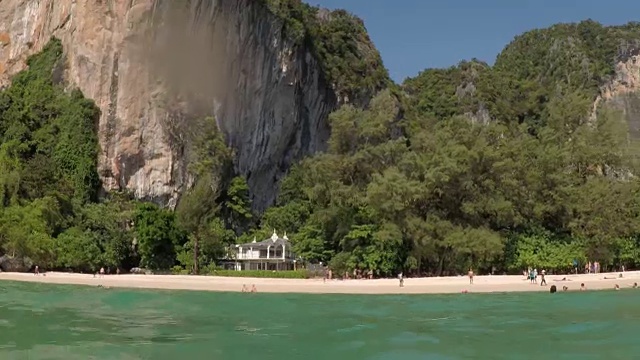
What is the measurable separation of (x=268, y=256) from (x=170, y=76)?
58.6ft

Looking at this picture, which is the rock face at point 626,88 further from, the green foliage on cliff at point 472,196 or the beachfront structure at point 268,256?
the beachfront structure at point 268,256

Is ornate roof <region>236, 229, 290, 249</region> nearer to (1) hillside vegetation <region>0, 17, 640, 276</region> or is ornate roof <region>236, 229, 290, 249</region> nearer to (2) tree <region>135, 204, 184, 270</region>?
(1) hillside vegetation <region>0, 17, 640, 276</region>

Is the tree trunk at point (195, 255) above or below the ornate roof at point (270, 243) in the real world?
below

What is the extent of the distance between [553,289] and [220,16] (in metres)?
37.4

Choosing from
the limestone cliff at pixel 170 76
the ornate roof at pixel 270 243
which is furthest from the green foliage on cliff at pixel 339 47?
the ornate roof at pixel 270 243

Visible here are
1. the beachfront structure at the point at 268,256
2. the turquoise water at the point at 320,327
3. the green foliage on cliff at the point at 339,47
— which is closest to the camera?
the turquoise water at the point at 320,327

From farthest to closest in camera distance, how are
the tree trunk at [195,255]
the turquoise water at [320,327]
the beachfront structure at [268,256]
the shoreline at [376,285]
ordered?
the beachfront structure at [268,256], the tree trunk at [195,255], the shoreline at [376,285], the turquoise water at [320,327]

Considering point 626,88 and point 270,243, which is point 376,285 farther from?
point 626,88

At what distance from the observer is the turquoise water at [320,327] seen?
46.3ft

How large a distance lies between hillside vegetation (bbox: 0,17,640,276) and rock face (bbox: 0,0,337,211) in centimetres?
173

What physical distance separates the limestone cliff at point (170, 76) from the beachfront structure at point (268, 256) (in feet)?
28.1

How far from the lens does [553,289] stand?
30.0 meters

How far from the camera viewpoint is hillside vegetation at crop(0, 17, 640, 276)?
1593 inches

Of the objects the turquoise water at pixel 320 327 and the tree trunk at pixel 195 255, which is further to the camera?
the tree trunk at pixel 195 255
